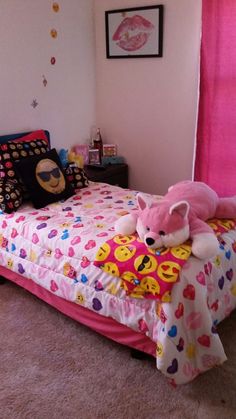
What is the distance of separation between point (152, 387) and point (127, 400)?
136 mm

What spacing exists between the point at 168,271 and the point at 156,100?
2009 mm

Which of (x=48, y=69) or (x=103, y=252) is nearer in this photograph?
(x=103, y=252)

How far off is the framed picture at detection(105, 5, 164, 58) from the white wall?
0.79 feet

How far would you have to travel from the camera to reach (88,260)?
1.83 meters

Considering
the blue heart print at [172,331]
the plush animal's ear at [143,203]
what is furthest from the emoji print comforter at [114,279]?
the plush animal's ear at [143,203]

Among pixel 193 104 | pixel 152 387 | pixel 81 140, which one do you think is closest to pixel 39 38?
pixel 81 140

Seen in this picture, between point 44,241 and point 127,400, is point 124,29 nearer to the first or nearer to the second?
point 44,241

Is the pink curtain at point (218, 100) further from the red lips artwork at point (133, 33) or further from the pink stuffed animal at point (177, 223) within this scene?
the pink stuffed animal at point (177, 223)

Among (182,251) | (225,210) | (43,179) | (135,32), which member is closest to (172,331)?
(182,251)

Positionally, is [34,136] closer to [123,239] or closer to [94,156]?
[94,156]

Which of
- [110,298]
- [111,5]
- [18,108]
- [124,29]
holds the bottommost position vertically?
[110,298]

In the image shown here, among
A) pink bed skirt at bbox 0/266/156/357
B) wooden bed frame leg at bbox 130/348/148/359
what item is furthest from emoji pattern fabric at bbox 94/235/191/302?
wooden bed frame leg at bbox 130/348/148/359

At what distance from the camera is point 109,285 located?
5.73ft

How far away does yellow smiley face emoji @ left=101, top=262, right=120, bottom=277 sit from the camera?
1.68m
